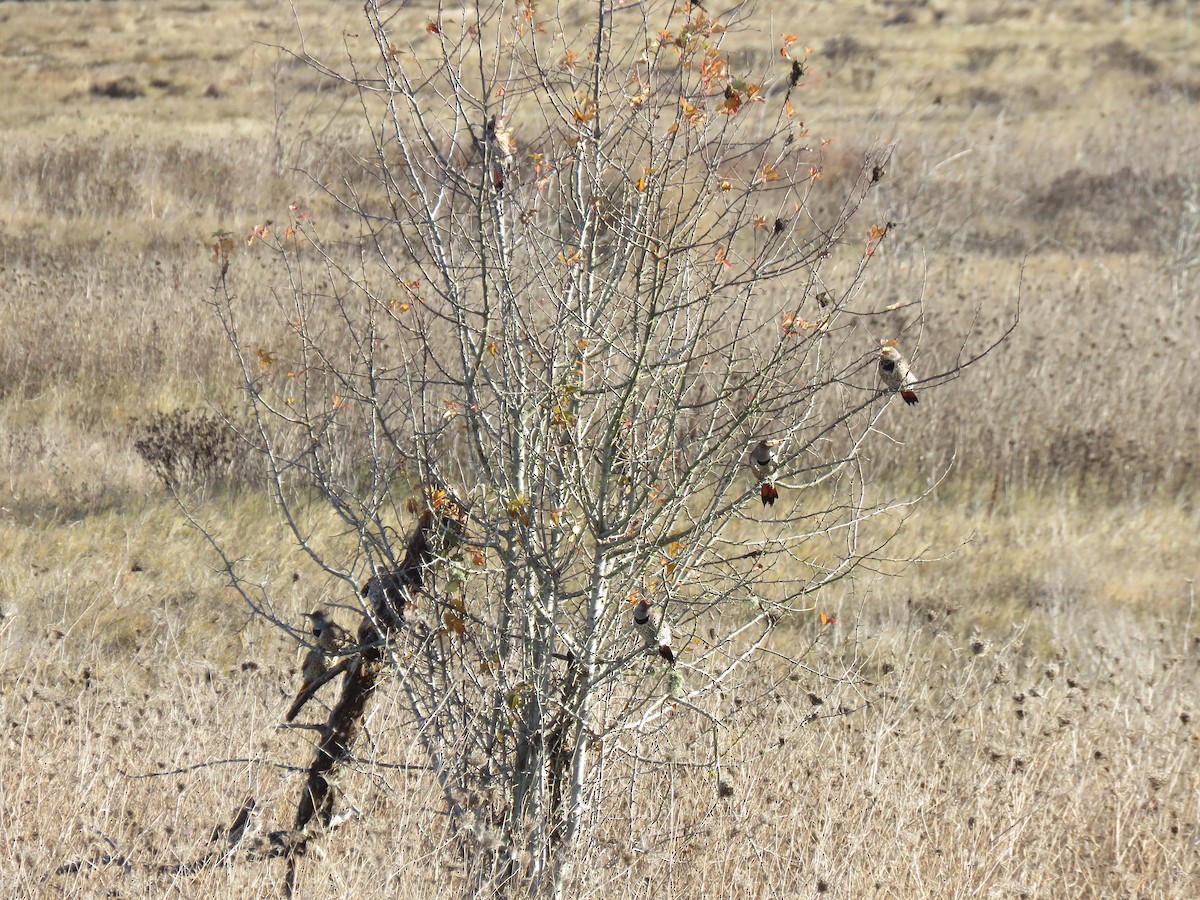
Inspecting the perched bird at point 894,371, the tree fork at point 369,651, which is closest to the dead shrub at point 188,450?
the tree fork at point 369,651

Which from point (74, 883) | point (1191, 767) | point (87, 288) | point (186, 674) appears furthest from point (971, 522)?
point (87, 288)

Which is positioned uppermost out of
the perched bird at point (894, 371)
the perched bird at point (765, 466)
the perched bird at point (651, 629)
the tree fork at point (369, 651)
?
the perched bird at point (894, 371)

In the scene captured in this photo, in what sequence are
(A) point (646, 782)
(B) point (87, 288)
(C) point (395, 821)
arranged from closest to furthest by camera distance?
(C) point (395, 821), (A) point (646, 782), (B) point (87, 288)

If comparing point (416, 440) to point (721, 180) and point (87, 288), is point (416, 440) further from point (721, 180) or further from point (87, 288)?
point (87, 288)

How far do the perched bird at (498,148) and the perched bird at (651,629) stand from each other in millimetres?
1020

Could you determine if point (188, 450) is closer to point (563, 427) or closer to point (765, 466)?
point (563, 427)

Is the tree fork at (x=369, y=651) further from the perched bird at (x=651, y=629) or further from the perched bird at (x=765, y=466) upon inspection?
the perched bird at (x=765, y=466)

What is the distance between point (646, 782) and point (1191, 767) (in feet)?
6.12

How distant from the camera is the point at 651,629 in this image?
115 inches

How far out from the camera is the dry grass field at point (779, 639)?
141 inches

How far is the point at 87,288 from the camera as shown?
9.17m

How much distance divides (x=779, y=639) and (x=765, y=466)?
291 centimetres

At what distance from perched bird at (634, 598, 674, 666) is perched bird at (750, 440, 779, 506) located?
36 cm

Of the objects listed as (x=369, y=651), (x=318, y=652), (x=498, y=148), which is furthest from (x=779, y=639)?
(x=498, y=148)
